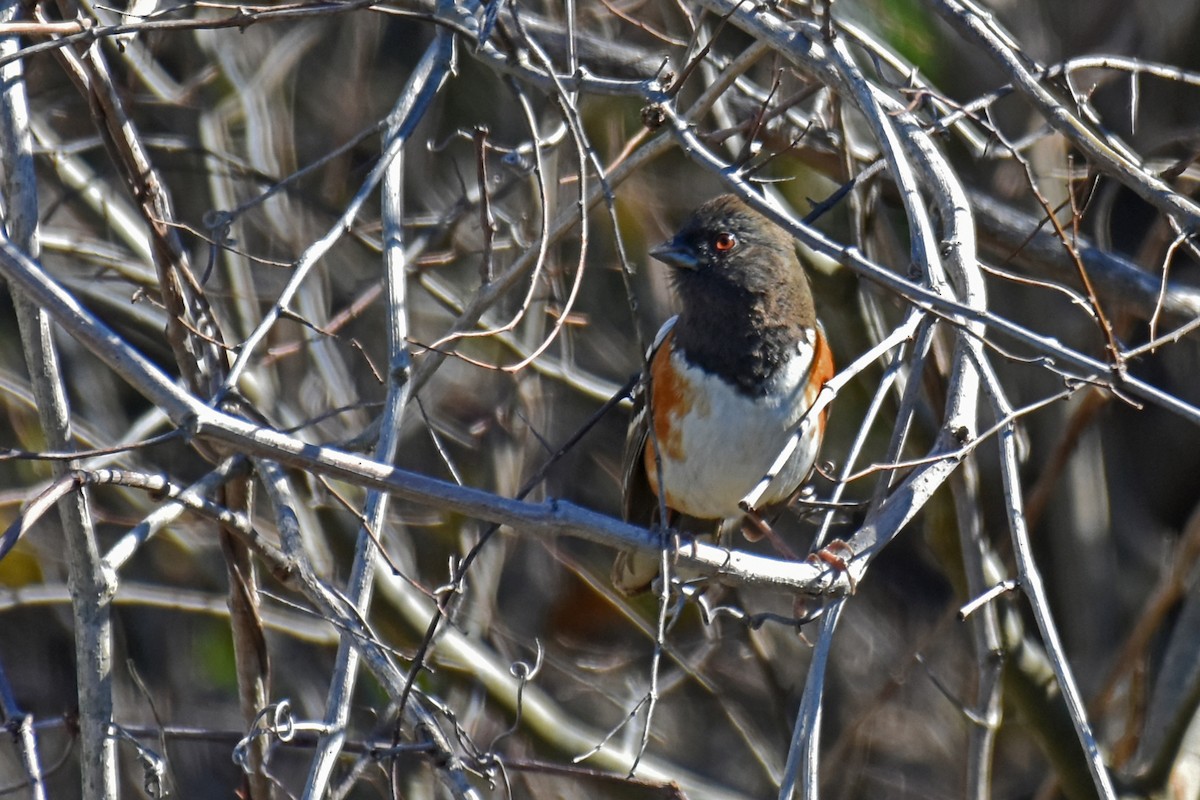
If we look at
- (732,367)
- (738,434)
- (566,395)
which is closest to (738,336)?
(732,367)

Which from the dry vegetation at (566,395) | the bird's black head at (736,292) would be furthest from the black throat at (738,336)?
the dry vegetation at (566,395)

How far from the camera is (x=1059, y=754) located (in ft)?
13.2

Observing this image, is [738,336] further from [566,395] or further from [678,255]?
[566,395]

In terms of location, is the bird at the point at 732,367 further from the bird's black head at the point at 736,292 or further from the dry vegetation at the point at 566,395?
the dry vegetation at the point at 566,395

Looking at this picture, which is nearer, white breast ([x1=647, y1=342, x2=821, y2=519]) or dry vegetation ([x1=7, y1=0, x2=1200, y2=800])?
dry vegetation ([x1=7, y1=0, x2=1200, y2=800])

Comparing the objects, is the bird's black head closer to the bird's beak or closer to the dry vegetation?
the bird's beak

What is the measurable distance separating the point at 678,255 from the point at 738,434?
1.64 ft

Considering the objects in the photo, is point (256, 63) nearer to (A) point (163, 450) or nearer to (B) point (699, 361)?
(A) point (163, 450)

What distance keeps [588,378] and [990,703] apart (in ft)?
6.22

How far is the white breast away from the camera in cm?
318

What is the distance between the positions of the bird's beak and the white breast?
0.76 ft

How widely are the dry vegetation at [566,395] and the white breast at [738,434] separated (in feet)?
0.55

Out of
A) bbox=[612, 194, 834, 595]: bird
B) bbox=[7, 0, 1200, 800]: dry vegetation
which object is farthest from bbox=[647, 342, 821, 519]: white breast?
bbox=[7, 0, 1200, 800]: dry vegetation

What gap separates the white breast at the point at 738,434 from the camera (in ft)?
10.4
